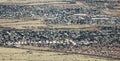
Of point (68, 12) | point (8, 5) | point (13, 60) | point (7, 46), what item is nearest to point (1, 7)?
point (8, 5)

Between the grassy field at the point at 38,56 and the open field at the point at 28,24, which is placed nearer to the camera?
the grassy field at the point at 38,56

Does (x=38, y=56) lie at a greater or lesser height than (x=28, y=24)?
greater

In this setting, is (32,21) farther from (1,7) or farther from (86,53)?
(86,53)

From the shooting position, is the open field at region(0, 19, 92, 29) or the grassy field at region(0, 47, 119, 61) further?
the open field at region(0, 19, 92, 29)

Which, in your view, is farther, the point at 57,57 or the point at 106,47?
the point at 106,47

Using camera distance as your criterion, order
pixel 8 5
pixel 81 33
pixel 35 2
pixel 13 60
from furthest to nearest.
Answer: pixel 35 2 → pixel 8 5 → pixel 81 33 → pixel 13 60

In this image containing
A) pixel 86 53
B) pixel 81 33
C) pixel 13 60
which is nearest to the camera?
pixel 13 60

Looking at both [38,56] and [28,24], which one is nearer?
[38,56]
